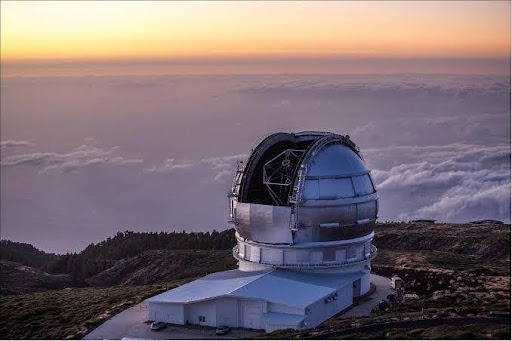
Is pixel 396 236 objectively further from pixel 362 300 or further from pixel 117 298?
pixel 117 298

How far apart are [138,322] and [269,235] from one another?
7946mm

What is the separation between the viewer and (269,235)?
3722 centimetres

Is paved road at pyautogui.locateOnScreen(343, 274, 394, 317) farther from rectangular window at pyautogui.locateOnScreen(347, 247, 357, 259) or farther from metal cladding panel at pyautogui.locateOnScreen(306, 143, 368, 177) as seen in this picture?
metal cladding panel at pyautogui.locateOnScreen(306, 143, 368, 177)

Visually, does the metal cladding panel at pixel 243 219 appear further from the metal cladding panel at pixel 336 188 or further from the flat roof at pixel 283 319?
the flat roof at pixel 283 319

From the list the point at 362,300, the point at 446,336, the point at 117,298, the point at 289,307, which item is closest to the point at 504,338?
the point at 446,336

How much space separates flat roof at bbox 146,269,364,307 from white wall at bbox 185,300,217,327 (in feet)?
1.24

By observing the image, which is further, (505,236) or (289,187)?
(505,236)

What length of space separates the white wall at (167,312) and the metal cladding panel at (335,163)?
9.39 meters

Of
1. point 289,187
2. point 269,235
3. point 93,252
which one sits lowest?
point 93,252

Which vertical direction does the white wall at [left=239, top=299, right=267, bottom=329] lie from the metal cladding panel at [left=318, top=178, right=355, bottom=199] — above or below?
below

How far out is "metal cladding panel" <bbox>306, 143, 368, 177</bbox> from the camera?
36938 mm

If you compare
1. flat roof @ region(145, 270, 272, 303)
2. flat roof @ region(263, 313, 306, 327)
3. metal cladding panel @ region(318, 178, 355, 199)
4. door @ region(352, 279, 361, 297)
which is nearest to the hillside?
flat roof @ region(263, 313, 306, 327)

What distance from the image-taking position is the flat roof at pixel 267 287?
33250 millimetres

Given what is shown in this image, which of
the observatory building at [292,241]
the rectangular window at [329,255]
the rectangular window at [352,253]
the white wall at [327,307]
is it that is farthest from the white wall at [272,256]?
→ the rectangular window at [352,253]
